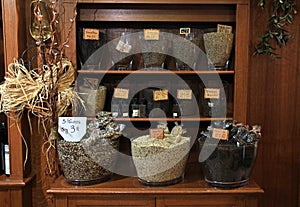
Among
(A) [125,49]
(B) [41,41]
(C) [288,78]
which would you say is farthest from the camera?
(C) [288,78]

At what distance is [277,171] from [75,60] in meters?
1.63

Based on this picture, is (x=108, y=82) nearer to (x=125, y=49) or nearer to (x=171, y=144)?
(x=125, y=49)

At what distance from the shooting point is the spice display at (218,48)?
215 centimetres

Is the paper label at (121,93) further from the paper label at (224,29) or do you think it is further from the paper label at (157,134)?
the paper label at (224,29)

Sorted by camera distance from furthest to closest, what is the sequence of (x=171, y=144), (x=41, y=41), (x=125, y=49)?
(x=125, y=49)
(x=41, y=41)
(x=171, y=144)

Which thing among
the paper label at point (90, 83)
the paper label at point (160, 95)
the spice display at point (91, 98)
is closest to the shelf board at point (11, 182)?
the spice display at point (91, 98)

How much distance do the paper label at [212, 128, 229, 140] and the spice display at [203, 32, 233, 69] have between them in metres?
0.46

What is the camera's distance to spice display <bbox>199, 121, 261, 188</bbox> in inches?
74.1

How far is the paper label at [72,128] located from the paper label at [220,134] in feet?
2.51

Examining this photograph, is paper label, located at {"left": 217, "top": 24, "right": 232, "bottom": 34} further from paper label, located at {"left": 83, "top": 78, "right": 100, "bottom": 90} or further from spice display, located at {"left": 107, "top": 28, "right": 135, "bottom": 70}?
paper label, located at {"left": 83, "top": 78, "right": 100, "bottom": 90}

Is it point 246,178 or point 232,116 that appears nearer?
point 246,178

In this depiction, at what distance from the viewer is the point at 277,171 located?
8.04 ft

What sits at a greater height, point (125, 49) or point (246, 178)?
point (125, 49)

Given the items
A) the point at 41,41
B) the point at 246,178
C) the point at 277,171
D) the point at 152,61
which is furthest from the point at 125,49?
the point at 277,171
